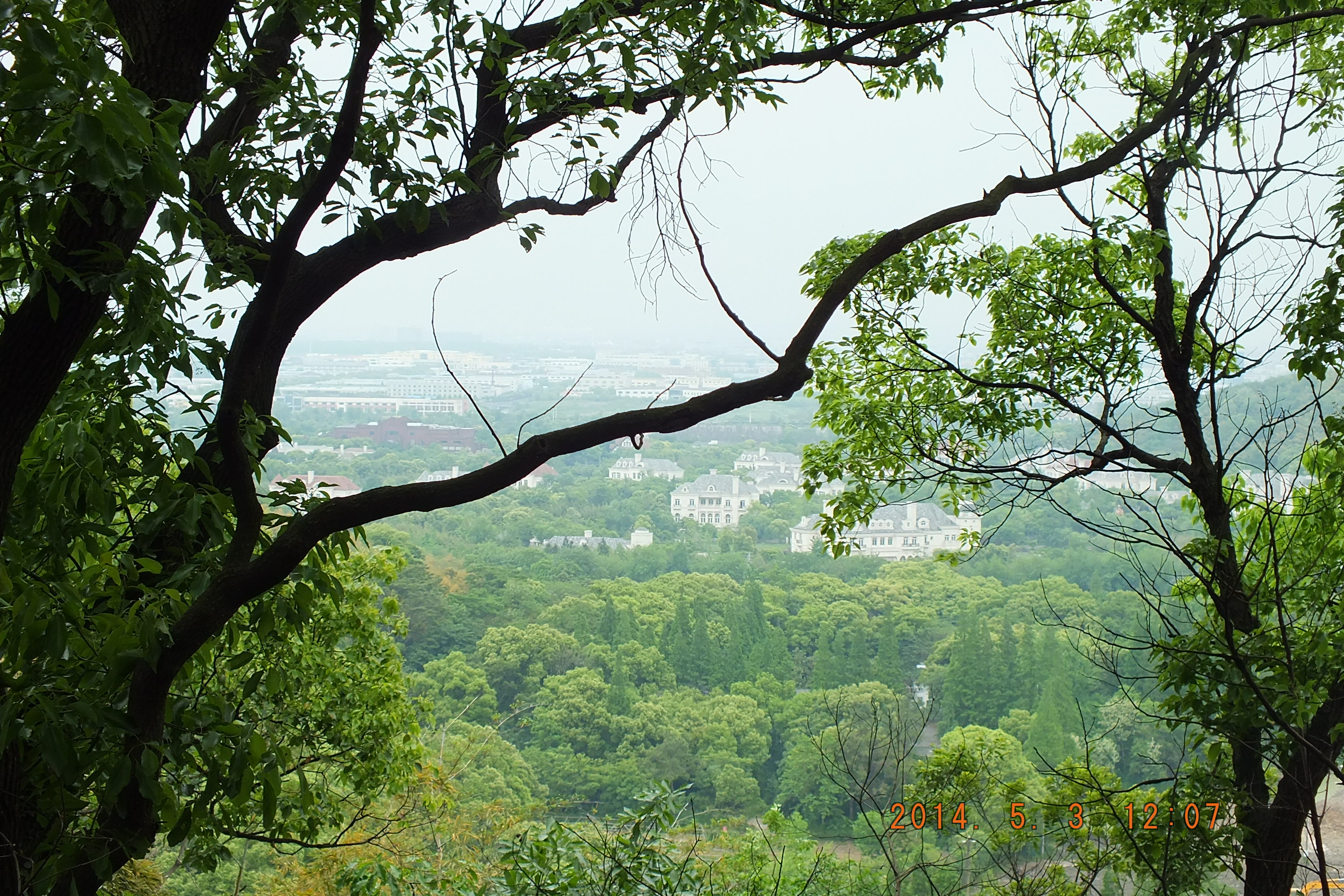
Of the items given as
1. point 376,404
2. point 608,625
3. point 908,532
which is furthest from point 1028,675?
point 376,404

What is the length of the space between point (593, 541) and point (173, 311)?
28.8 meters

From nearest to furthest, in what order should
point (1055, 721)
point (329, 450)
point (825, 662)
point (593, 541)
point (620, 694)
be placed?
point (1055, 721) → point (620, 694) → point (825, 662) → point (593, 541) → point (329, 450)

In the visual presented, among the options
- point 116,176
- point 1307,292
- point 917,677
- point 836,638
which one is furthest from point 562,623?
point 116,176

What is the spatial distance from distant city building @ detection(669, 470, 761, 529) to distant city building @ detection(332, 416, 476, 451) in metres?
7.78

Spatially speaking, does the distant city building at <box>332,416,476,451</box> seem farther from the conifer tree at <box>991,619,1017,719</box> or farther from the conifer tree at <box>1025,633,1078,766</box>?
the conifer tree at <box>1025,633,1078,766</box>

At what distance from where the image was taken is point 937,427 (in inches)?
184

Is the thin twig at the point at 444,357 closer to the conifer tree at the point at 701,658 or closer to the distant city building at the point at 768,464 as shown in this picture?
the conifer tree at the point at 701,658

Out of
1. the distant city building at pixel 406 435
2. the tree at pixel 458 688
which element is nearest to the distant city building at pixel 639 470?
the distant city building at pixel 406 435

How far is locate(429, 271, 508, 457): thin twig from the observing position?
64.6 inches

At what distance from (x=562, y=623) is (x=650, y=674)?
315 cm

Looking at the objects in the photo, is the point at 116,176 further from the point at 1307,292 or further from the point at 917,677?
the point at 917,677

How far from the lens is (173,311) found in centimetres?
194

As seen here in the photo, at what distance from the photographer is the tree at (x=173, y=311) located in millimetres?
1399
